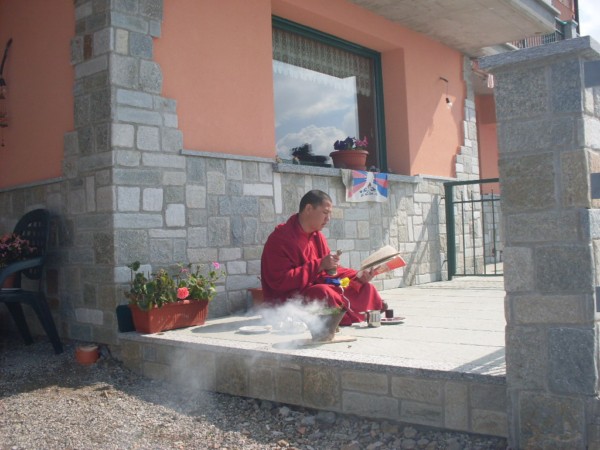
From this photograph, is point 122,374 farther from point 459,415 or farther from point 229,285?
point 459,415

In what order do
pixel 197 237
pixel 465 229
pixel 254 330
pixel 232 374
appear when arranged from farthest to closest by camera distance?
pixel 465 229 → pixel 197 237 → pixel 254 330 → pixel 232 374

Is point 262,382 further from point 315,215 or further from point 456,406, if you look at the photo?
point 315,215

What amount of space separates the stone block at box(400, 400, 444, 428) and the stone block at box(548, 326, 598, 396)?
60cm

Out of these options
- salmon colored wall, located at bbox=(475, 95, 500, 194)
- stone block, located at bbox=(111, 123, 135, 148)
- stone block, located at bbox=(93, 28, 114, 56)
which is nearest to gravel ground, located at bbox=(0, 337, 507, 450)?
stone block, located at bbox=(111, 123, 135, 148)

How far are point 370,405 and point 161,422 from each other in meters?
1.20

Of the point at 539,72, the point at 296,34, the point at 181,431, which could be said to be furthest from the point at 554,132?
the point at 296,34

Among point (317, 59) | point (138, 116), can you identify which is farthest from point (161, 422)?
point (317, 59)

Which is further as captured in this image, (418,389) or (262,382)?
(262,382)

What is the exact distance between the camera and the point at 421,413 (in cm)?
308

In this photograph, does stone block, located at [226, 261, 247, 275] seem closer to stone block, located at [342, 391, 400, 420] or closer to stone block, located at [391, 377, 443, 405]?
stone block, located at [342, 391, 400, 420]

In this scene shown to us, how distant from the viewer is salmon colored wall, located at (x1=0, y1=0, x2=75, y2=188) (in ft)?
17.4

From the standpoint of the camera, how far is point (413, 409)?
3.10 m

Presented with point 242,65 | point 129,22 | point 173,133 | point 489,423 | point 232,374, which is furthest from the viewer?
point 242,65

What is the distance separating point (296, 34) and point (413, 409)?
192 inches
